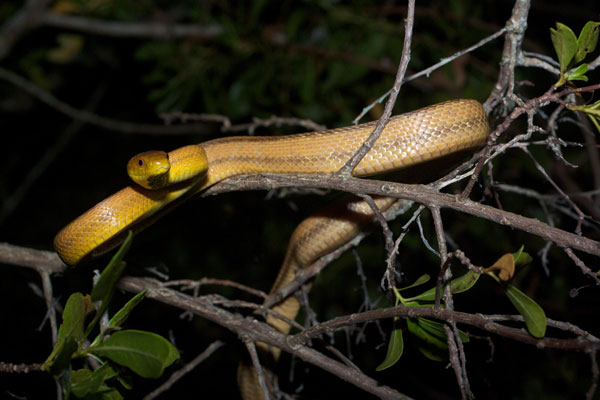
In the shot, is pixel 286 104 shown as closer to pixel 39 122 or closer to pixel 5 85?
pixel 5 85

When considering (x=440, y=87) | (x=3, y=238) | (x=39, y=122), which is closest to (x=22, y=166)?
(x=39, y=122)

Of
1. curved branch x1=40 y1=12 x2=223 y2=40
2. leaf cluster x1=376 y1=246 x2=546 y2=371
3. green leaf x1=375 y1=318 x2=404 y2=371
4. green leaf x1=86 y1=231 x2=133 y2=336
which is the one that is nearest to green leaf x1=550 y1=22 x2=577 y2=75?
leaf cluster x1=376 y1=246 x2=546 y2=371

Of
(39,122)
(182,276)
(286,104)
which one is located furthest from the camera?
(39,122)

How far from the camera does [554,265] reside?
5.37 m

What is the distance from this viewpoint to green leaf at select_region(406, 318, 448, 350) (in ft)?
5.86

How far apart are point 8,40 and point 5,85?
1.92 m

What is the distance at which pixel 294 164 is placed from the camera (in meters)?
2.76

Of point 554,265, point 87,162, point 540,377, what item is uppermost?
point 87,162

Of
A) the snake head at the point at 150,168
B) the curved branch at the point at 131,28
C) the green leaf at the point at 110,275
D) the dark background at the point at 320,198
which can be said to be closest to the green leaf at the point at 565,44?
the green leaf at the point at 110,275

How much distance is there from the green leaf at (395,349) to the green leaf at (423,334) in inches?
2.0

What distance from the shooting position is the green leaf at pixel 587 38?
1655 mm

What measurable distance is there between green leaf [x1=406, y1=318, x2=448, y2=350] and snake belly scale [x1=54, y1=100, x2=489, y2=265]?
38.4 inches

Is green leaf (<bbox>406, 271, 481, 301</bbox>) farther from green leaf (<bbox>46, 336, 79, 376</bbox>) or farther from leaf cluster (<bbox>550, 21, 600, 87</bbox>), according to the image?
green leaf (<bbox>46, 336, 79, 376</bbox>)

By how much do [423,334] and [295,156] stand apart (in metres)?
1.37
